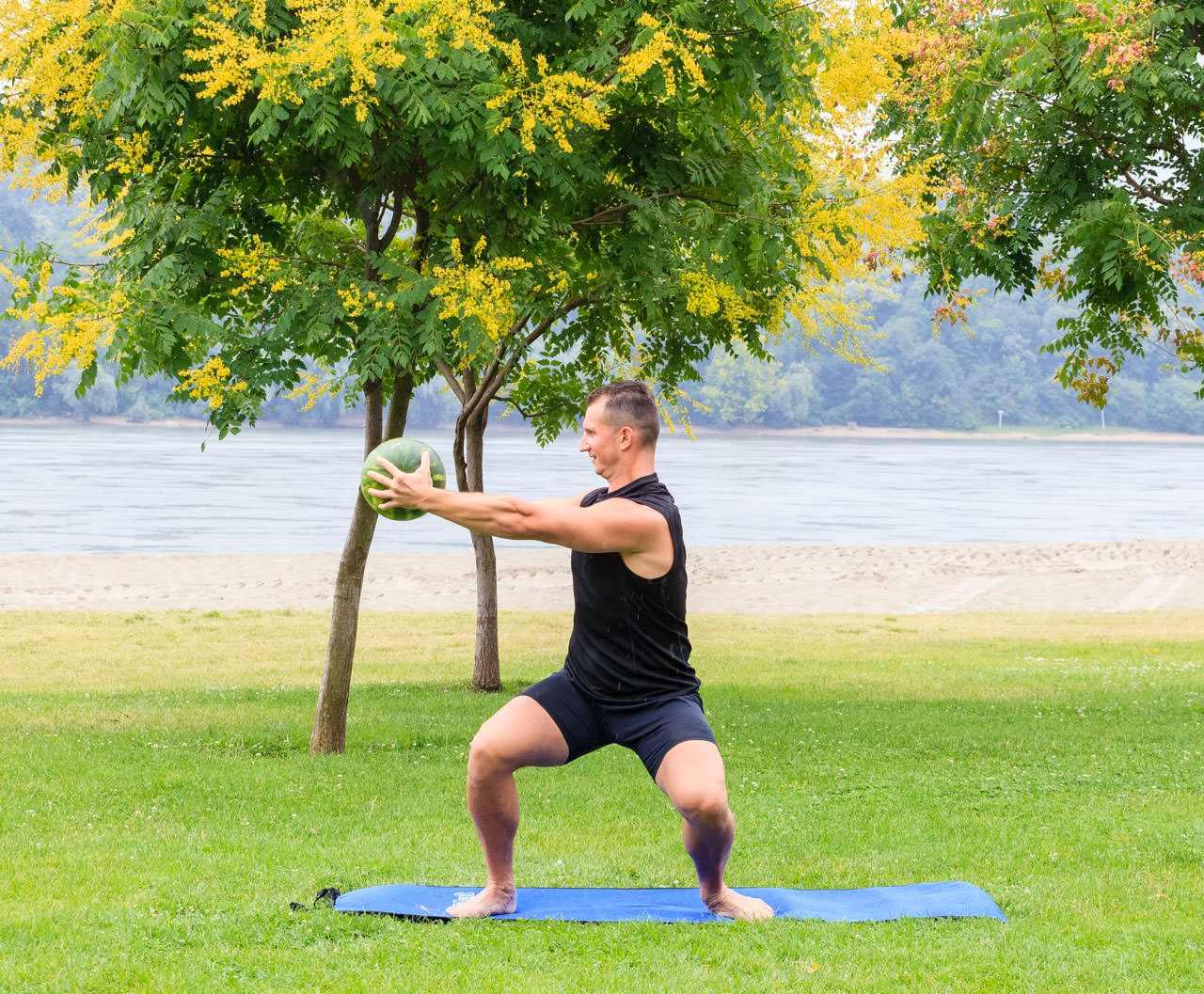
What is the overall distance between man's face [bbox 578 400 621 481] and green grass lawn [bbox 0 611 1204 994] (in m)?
1.87

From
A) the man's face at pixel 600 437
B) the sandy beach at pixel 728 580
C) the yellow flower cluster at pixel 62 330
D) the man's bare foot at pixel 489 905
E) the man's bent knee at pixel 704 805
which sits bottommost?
the sandy beach at pixel 728 580

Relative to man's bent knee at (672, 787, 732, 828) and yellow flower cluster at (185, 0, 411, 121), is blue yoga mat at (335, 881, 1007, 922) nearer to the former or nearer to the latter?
man's bent knee at (672, 787, 732, 828)

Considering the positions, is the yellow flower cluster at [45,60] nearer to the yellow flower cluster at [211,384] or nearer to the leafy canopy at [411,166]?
the leafy canopy at [411,166]

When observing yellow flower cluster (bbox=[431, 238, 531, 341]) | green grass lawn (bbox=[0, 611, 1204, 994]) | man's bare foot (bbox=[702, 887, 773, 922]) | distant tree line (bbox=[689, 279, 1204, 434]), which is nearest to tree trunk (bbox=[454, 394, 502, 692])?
green grass lawn (bbox=[0, 611, 1204, 994])

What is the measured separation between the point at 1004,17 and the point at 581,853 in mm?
6961

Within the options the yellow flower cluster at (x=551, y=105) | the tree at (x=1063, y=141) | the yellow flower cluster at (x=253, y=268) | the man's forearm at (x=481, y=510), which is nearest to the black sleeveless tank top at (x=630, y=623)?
the man's forearm at (x=481, y=510)

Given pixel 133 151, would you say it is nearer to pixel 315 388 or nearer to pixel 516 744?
pixel 315 388

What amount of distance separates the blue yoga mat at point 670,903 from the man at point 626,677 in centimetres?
40

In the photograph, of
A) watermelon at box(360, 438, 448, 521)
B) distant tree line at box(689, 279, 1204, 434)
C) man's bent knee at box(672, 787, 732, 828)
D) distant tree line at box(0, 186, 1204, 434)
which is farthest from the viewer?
distant tree line at box(689, 279, 1204, 434)

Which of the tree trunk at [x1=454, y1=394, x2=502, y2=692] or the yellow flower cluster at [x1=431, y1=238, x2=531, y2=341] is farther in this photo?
the tree trunk at [x1=454, y1=394, x2=502, y2=692]

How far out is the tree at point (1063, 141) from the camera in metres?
9.36

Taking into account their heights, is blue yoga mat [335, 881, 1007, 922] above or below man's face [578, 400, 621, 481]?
below

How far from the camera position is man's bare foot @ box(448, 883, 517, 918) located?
5410mm

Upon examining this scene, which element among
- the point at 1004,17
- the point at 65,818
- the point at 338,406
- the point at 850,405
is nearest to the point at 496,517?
the point at 65,818
